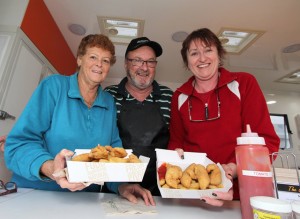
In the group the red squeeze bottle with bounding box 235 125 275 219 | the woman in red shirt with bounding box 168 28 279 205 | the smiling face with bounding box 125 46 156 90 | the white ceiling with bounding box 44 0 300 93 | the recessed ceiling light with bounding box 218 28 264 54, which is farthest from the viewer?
the recessed ceiling light with bounding box 218 28 264 54

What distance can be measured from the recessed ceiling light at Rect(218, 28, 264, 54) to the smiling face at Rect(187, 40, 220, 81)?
1.40 m

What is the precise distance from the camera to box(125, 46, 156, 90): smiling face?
121 cm

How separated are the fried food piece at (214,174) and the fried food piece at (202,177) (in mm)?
20

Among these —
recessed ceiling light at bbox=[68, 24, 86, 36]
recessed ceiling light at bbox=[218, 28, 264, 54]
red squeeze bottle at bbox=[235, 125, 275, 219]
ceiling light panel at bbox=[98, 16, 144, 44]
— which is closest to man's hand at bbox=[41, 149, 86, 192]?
red squeeze bottle at bbox=[235, 125, 275, 219]

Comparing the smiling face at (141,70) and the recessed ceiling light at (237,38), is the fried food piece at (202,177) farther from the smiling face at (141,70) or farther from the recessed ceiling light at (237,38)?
the recessed ceiling light at (237,38)

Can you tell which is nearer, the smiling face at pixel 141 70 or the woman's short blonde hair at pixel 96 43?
the woman's short blonde hair at pixel 96 43

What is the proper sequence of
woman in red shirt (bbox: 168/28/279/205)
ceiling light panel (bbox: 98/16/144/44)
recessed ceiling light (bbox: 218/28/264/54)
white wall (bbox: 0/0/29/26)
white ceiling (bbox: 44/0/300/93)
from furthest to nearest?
1. recessed ceiling light (bbox: 218/28/264/54)
2. ceiling light panel (bbox: 98/16/144/44)
3. white ceiling (bbox: 44/0/300/93)
4. white wall (bbox: 0/0/29/26)
5. woman in red shirt (bbox: 168/28/279/205)

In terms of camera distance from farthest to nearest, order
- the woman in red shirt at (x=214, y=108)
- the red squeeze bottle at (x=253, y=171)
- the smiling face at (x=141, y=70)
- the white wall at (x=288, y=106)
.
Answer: the white wall at (x=288, y=106) < the smiling face at (x=141, y=70) < the woman in red shirt at (x=214, y=108) < the red squeeze bottle at (x=253, y=171)

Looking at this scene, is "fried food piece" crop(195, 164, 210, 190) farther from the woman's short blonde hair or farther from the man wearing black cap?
the woman's short blonde hair

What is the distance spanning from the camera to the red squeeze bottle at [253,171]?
476 mm

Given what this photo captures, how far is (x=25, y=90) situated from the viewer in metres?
1.65

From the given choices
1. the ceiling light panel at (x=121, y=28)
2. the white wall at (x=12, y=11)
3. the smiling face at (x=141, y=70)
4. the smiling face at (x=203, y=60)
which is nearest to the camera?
the smiling face at (x=203, y=60)

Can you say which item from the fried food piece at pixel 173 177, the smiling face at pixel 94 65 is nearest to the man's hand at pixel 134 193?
the fried food piece at pixel 173 177

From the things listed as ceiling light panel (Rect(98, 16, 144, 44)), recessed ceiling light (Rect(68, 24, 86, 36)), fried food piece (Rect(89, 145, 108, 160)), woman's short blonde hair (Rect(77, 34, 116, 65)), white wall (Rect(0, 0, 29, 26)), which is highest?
ceiling light panel (Rect(98, 16, 144, 44))
